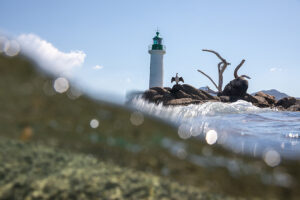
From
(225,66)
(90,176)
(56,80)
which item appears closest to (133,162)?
(90,176)

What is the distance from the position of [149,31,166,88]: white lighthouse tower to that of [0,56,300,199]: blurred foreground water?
2385cm

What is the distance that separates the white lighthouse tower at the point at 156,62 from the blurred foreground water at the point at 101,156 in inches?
939

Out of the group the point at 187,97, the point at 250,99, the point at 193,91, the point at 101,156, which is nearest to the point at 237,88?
the point at 250,99

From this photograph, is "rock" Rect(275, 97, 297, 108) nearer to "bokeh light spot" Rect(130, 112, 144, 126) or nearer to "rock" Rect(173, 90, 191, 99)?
"rock" Rect(173, 90, 191, 99)

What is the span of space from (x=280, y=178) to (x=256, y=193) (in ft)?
0.88

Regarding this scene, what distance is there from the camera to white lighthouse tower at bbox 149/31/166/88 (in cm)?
2638

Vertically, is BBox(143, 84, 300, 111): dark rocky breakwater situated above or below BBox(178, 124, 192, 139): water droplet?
above

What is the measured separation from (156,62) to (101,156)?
24304 millimetres

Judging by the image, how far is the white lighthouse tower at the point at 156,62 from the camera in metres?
26.4

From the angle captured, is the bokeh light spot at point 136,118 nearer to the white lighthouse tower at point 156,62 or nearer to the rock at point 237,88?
the rock at point 237,88

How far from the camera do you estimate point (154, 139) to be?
264 cm

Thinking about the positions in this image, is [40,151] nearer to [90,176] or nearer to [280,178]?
[90,176]

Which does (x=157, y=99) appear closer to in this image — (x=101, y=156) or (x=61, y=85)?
(x=101, y=156)

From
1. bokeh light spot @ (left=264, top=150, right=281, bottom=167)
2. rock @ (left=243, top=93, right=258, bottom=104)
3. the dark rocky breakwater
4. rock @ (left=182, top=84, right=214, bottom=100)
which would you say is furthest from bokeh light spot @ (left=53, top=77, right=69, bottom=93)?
rock @ (left=243, top=93, right=258, bottom=104)
